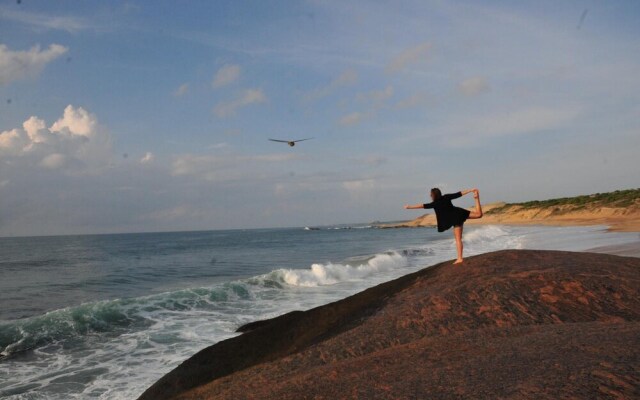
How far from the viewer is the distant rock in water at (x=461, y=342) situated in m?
3.34

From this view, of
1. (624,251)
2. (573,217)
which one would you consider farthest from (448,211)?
(573,217)

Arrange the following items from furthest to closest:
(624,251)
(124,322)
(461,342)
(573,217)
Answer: (573,217) < (624,251) < (124,322) < (461,342)

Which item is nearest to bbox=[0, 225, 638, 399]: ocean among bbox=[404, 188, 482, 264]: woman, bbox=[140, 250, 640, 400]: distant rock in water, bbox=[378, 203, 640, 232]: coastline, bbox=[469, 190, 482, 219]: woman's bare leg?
bbox=[140, 250, 640, 400]: distant rock in water

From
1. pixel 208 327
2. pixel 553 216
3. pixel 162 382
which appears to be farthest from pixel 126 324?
pixel 553 216

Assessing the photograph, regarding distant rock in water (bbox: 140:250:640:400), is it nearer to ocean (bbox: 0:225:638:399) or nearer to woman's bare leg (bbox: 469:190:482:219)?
woman's bare leg (bbox: 469:190:482:219)

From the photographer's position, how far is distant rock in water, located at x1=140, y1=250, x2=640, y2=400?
3340 millimetres

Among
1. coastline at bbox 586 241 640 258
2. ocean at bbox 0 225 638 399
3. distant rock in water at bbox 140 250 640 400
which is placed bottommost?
ocean at bbox 0 225 638 399

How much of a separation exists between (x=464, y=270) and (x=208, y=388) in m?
4.68

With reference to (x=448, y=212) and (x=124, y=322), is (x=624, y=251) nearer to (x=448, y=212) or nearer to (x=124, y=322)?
(x=448, y=212)

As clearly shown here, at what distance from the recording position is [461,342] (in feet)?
14.9

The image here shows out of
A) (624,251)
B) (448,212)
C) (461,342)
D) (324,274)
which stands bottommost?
(324,274)

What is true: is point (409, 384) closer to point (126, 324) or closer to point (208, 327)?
point (208, 327)

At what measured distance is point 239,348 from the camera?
7.34 m

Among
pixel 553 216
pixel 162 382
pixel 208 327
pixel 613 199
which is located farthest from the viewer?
pixel 553 216
